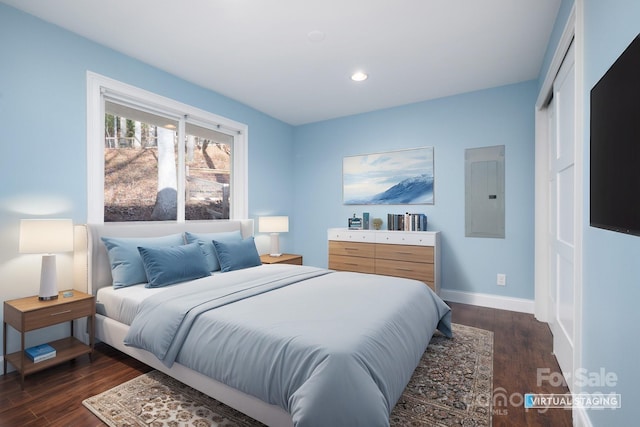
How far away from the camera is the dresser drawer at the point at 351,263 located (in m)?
4.16

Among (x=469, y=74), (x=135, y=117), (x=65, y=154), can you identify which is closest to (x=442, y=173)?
(x=469, y=74)

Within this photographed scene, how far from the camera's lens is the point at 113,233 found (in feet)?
9.07

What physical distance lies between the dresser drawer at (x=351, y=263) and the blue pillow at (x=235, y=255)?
4.46ft

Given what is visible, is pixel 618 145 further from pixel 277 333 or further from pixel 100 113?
pixel 100 113

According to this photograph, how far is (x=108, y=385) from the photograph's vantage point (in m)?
2.07

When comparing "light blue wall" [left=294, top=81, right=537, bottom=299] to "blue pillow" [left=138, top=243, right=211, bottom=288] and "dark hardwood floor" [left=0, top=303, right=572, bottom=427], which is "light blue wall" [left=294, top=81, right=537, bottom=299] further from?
"blue pillow" [left=138, top=243, right=211, bottom=288]

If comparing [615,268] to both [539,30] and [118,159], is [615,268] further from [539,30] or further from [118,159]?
[118,159]

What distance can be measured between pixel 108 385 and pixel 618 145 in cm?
296

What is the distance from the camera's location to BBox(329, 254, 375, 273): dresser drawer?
13.6 feet

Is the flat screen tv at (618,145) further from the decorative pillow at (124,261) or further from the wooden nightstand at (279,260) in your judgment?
the wooden nightstand at (279,260)

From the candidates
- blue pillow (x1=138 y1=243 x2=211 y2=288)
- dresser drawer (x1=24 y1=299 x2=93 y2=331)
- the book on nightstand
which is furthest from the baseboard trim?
the book on nightstand

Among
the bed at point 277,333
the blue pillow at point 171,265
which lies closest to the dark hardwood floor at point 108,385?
the bed at point 277,333

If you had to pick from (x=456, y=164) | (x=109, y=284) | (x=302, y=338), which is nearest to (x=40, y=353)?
(x=109, y=284)

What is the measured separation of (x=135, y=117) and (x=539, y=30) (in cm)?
375
